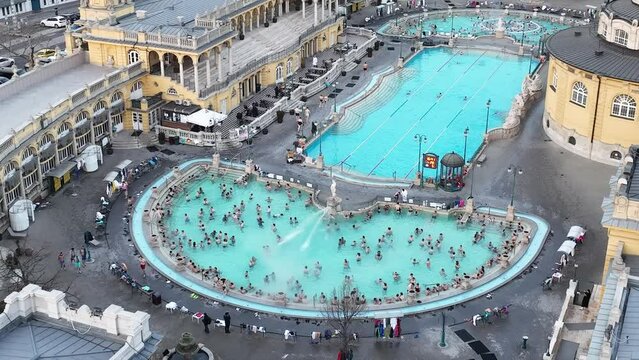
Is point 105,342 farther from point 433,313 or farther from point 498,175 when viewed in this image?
point 498,175

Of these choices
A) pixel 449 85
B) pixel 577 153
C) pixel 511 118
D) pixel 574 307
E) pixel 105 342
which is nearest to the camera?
pixel 105 342

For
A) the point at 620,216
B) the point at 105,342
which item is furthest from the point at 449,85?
the point at 105,342

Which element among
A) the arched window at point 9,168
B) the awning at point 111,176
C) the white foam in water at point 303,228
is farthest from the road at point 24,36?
the white foam in water at point 303,228

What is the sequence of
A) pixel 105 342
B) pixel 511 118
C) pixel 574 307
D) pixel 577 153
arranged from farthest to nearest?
pixel 511 118 < pixel 577 153 < pixel 574 307 < pixel 105 342

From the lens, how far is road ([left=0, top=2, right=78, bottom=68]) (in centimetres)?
11991

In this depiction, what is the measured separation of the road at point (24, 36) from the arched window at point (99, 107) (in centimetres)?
3221

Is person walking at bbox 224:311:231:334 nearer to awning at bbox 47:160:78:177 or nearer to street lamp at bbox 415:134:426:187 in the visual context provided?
awning at bbox 47:160:78:177

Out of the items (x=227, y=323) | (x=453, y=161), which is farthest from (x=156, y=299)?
(x=453, y=161)

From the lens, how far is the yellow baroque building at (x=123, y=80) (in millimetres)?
79438

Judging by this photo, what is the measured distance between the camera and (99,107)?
88.7m

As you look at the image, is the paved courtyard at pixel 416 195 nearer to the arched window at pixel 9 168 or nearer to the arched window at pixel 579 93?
the arched window at pixel 9 168

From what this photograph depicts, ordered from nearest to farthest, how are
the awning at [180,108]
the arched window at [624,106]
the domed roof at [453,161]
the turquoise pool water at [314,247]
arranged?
the turquoise pool water at [314,247], the domed roof at [453,161], the arched window at [624,106], the awning at [180,108]

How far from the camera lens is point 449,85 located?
110938 millimetres

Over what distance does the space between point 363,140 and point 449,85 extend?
21.5 metres
